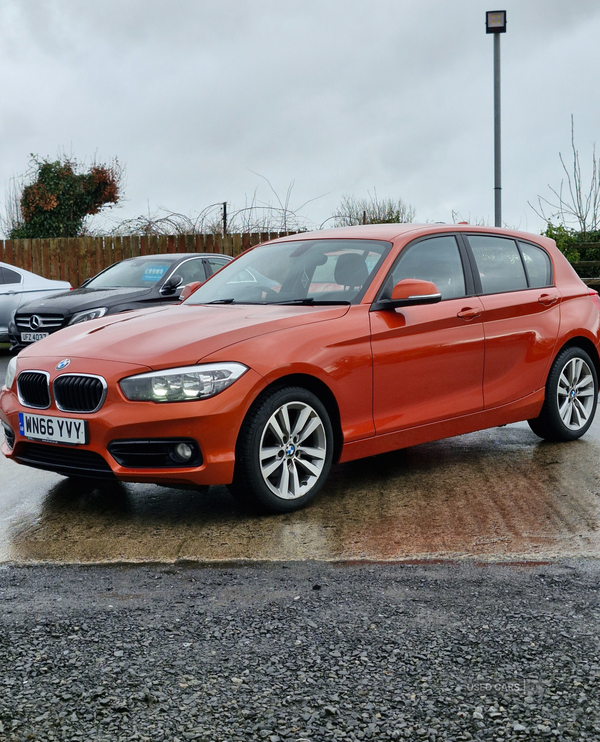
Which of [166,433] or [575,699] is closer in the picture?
[575,699]

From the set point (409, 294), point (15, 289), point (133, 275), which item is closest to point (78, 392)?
point (409, 294)

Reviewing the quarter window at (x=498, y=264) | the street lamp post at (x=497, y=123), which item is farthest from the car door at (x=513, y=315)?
the street lamp post at (x=497, y=123)

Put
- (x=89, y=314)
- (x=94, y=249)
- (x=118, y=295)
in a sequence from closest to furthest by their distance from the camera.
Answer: (x=89, y=314) → (x=118, y=295) → (x=94, y=249)

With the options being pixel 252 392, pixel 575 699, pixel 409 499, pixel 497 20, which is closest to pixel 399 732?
pixel 575 699

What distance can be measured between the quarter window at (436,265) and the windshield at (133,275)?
296 inches

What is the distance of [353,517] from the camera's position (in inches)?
204

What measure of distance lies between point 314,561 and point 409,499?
4.36ft

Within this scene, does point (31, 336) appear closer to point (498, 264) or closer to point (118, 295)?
point (118, 295)

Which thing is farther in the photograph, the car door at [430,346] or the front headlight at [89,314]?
the front headlight at [89,314]

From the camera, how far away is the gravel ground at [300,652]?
2.78m

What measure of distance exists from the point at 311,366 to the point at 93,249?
18.5 meters

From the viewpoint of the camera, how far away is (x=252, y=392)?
4.95 meters

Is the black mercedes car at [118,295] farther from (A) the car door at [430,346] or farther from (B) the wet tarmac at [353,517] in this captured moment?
(A) the car door at [430,346]

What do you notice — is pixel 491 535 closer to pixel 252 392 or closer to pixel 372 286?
pixel 252 392
